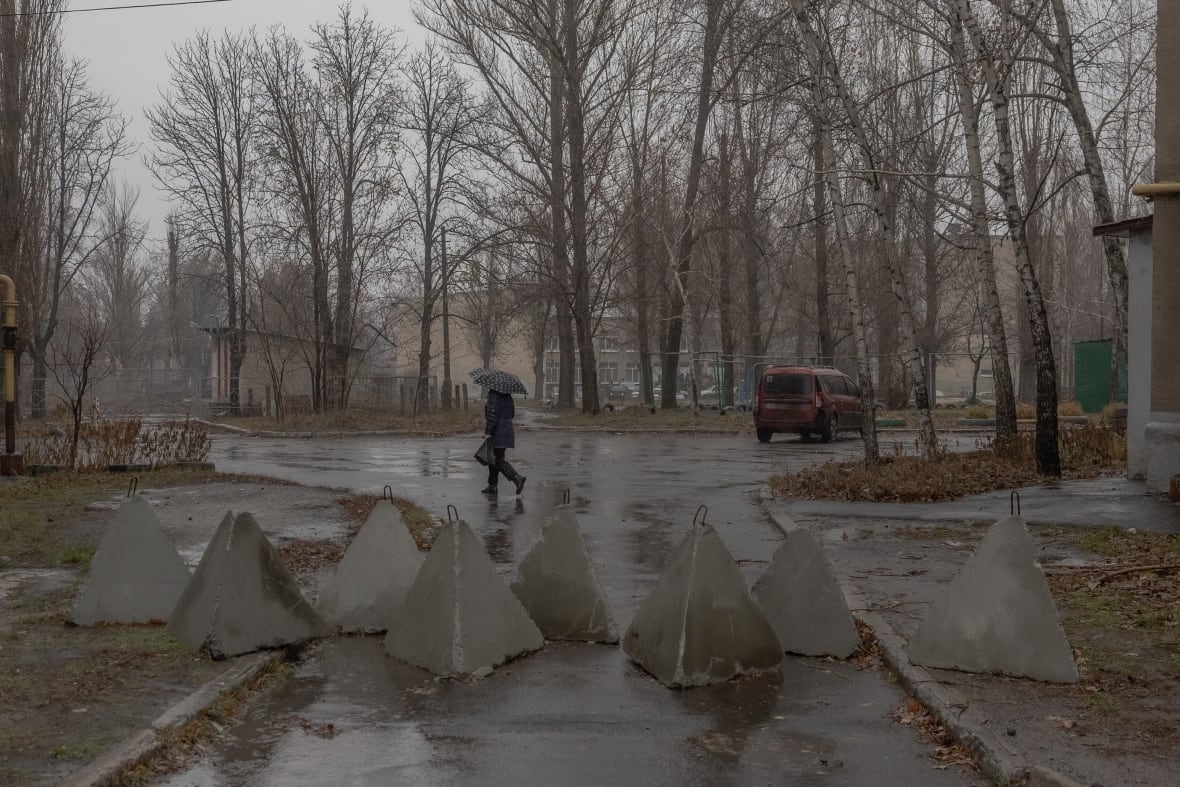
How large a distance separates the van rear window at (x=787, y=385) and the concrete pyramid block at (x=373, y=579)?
22513mm

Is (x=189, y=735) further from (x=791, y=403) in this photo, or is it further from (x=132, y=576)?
(x=791, y=403)

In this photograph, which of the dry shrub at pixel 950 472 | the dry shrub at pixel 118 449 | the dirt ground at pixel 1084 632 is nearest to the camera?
the dirt ground at pixel 1084 632

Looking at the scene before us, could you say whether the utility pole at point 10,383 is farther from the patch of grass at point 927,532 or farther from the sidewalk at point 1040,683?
the patch of grass at point 927,532

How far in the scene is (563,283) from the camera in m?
41.1

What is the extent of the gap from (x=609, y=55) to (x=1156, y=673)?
3623cm

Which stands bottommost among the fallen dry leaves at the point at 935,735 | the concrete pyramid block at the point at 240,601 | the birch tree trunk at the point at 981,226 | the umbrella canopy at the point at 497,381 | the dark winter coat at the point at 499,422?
the fallen dry leaves at the point at 935,735

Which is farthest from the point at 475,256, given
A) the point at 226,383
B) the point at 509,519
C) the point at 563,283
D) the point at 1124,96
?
the point at 509,519

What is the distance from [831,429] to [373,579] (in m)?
23.7

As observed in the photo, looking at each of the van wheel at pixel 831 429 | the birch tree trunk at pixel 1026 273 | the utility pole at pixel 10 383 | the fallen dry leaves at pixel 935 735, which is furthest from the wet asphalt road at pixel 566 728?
the van wheel at pixel 831 429

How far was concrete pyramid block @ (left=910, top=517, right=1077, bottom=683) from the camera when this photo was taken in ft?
20.9

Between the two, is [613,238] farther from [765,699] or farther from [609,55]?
[765,699]

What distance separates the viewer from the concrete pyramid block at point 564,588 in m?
7.58

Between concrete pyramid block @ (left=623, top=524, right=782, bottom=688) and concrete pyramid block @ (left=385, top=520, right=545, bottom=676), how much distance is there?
31.9 inches

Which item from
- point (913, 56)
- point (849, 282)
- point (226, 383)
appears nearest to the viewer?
point (849, 282)
